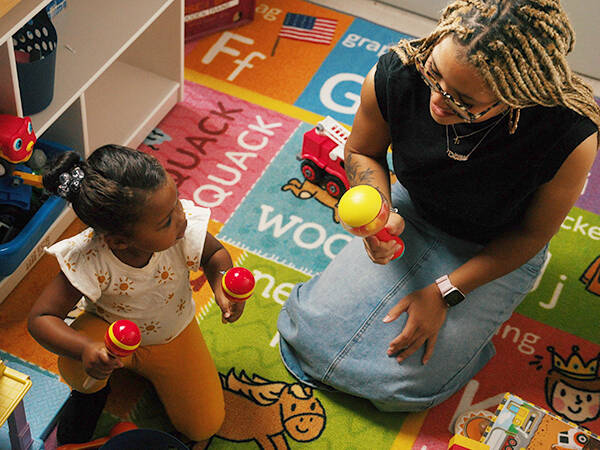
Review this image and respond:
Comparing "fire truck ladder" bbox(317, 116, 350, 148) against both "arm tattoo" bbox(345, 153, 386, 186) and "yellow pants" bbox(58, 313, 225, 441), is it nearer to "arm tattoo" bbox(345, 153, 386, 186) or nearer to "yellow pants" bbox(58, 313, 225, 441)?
"arm tattoo" bbox(345, 153, 386, 186)

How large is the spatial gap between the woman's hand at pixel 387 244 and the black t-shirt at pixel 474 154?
0.42 ft

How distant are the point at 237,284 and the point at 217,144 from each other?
908 millimetres

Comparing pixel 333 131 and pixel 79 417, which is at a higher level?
pixel 333 131

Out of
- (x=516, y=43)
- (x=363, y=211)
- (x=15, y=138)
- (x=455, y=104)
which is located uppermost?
(x=516, y=43)

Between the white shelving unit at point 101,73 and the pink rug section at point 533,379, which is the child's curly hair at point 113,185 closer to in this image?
the white shelving unit at point 101,73

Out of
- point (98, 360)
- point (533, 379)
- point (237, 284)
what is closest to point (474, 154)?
point (237, 284)

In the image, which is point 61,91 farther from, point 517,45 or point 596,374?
point 596,374

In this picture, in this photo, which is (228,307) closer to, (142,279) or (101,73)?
(142,279)

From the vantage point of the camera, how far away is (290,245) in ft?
5.58

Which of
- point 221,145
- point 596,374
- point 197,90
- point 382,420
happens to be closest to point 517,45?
point 382,420

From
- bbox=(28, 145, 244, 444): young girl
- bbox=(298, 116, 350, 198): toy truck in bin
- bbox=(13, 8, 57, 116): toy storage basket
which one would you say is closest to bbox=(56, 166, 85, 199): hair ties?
bbox=(28, 145, 244, 444): young girl

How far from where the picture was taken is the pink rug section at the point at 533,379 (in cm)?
146

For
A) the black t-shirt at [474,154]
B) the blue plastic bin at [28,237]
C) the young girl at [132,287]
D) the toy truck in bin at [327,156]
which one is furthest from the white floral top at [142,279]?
the toy truck in bin at [327,156]

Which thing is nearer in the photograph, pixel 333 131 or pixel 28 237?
pixel 28 237
